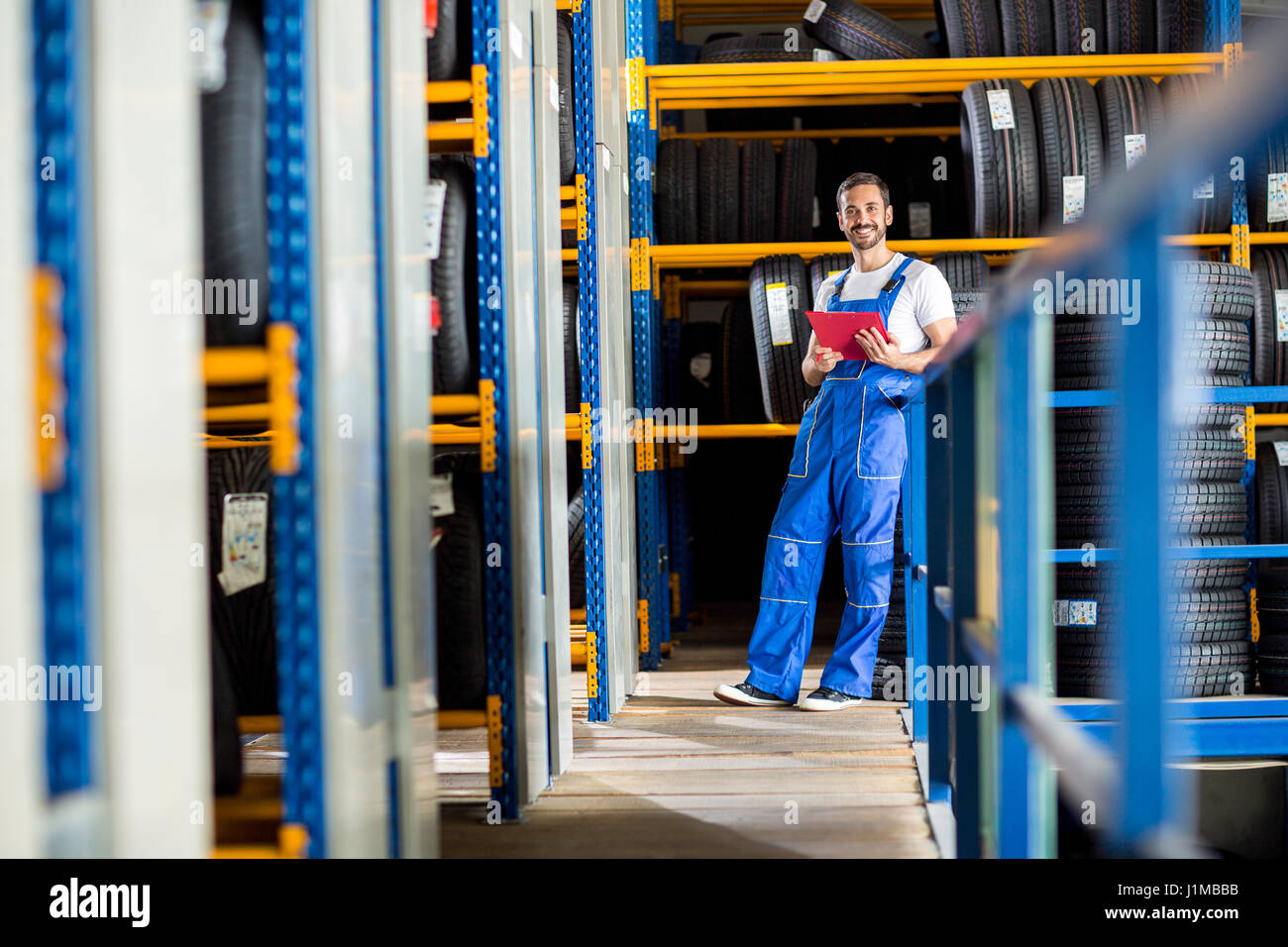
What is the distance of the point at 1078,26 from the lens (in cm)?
511

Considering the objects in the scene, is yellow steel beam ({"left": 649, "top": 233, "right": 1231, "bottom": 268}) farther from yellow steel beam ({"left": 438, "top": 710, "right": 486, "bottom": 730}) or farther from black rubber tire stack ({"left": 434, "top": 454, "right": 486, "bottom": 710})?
yellow steel beam ({"left": 438, "top": 710, "right": 486, "bottom": 730})

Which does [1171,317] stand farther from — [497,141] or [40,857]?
[497,141]

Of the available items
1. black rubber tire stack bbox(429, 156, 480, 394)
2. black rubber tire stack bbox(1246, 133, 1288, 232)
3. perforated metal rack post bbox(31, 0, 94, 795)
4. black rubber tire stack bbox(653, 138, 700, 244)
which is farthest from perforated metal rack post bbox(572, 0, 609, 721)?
→ black rubber tire stack bbox(1246, 133, 1288, 232)

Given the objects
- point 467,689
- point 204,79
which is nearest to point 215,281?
point 204,79

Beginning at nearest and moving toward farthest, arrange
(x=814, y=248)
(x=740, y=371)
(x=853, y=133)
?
(x=814, y=248) < (x=740, y=371) < (x=853, y=133)

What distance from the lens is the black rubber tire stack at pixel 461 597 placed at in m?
3.25

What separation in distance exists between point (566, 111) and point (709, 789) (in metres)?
2.66

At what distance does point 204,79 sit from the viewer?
1.57m

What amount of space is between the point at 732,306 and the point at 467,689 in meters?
2.96

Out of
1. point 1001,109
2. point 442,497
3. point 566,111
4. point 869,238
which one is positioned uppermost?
point 1001,109

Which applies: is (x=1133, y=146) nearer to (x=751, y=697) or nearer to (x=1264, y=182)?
(x=1264, y=182)

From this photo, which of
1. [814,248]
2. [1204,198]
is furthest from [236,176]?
[1204,198]

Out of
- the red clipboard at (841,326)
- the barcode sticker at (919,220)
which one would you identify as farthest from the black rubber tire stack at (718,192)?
the red clipboard at (841,326)

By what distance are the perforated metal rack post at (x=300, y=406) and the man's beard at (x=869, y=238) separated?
2.66 metres
